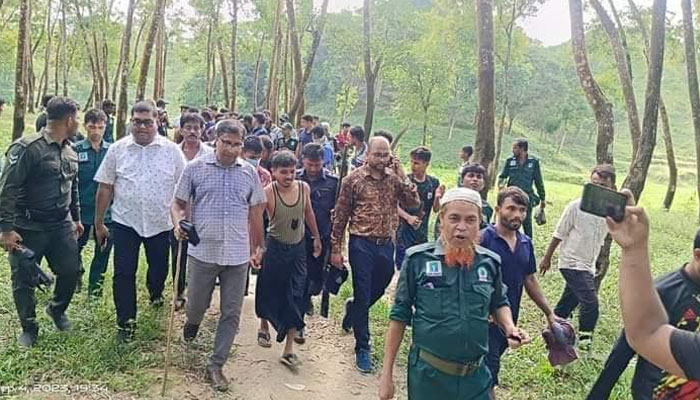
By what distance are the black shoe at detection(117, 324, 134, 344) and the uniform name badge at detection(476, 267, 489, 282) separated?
10.3ft

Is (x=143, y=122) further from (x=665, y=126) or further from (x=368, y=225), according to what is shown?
(x=665, y=126)

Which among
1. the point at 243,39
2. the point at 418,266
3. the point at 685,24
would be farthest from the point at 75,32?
the point at 418,266

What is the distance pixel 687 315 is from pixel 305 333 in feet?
13.3

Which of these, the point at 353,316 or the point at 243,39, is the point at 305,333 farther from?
the point at 243,39

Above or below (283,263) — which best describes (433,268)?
above

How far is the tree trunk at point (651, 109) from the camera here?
24.5ft

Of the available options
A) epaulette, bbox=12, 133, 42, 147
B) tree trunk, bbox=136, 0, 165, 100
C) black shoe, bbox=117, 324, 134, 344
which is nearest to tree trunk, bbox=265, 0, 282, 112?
tree trunk, bbox=136, 0, 165, 100

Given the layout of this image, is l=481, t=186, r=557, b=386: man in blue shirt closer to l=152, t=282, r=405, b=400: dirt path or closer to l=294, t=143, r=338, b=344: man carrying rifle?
l=152, t=282, r=405, b=400: dirt path

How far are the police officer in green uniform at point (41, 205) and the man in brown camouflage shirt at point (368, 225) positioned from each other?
7.04 ft

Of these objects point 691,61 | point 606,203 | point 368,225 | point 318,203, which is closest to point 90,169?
point 318,203

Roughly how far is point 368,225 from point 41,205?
2.52 m

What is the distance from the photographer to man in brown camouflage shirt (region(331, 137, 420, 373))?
5410 mm

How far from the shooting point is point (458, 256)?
3178mm

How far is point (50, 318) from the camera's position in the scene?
546 cm
